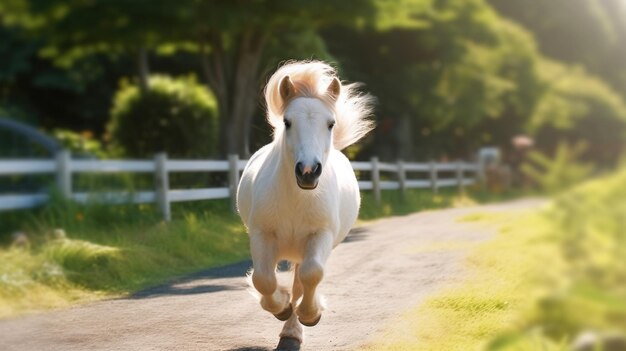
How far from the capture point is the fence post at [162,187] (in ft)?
40.5

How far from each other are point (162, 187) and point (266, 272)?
7187 millimetres

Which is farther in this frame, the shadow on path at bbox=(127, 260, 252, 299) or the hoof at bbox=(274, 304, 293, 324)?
the shadow on path at bbox=(127, 260, 252, 299)

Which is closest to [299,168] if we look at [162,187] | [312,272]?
[312,272]

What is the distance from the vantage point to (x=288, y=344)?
18.8 ft

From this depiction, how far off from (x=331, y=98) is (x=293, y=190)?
2.09 feet

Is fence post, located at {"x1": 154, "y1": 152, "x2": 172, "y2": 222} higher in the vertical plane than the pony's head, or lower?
lower

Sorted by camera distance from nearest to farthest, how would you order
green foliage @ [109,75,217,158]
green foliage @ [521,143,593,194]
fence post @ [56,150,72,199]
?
green foliage @ [521,143,593,194]
fence post @ [56,150,72,199]
green foliage @ [109,75,217,158]

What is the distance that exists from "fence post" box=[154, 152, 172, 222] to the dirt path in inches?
99.9

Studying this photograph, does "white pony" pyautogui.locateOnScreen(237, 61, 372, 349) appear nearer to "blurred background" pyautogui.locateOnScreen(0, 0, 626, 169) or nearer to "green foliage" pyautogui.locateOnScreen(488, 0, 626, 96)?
"blurred background" pyautogui.locateOnScreen(0, 0, 626, 169)

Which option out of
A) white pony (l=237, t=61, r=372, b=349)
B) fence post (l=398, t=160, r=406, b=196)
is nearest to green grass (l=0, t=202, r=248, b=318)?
white pony (l=237, t=61, r=372, b=349)

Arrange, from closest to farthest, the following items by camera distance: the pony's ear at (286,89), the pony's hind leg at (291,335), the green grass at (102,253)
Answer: the pony's ear at (286,89) < the pony's hind leg at (291,335) < the green grass at (102,253)

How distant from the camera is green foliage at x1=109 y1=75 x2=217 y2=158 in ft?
66.4

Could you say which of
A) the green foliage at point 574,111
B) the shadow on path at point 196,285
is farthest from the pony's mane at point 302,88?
the green foliage at point 574,111

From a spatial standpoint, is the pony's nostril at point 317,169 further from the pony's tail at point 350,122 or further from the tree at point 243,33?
the tree at point 243,33
